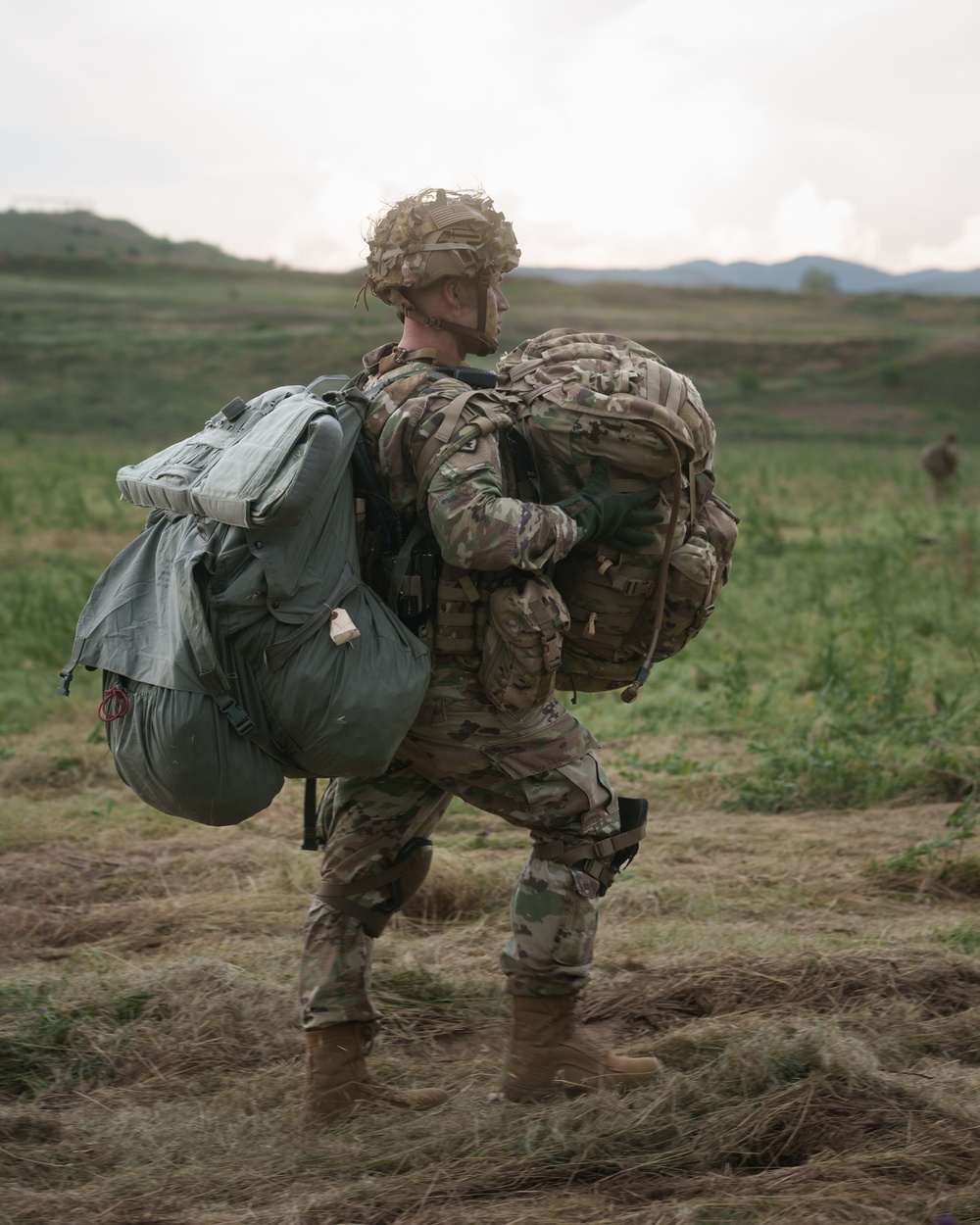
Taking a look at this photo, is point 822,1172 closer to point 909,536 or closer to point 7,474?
point 909,536

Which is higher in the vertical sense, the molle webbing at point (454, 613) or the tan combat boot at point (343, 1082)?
the molle webbing at point (454, 613)

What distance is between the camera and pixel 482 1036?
12.1ft

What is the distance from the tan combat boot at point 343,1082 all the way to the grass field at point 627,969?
84 millimetres

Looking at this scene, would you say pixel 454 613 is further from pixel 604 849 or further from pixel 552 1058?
pixel 552 1058

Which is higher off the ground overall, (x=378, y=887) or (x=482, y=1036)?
(x=378, y=887)

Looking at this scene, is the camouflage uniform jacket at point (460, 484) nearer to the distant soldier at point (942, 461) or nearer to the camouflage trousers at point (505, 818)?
the camouflage trousers at point (505, 818)

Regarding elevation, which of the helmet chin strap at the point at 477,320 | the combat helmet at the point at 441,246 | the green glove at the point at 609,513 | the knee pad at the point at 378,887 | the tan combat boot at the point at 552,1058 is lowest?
the tan combat boot at the point at 552,1058

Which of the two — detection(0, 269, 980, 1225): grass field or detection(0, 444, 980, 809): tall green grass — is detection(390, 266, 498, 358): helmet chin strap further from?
detection(0, 444, 980, 809): tall green grass

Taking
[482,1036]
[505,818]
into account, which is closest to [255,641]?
[505,818]

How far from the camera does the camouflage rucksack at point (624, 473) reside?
297 centimetres

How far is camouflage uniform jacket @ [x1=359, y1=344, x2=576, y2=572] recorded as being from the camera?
2.79 metres

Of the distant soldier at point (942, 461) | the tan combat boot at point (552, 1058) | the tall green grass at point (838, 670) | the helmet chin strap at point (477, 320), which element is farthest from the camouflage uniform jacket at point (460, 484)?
the distant soldier at point (942, 461)

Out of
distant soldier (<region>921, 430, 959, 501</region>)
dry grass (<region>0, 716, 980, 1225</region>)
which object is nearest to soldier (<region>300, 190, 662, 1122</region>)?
dry grass (<region>0, 716, 980, 1225</region>)

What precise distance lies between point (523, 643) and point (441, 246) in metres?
0.96
